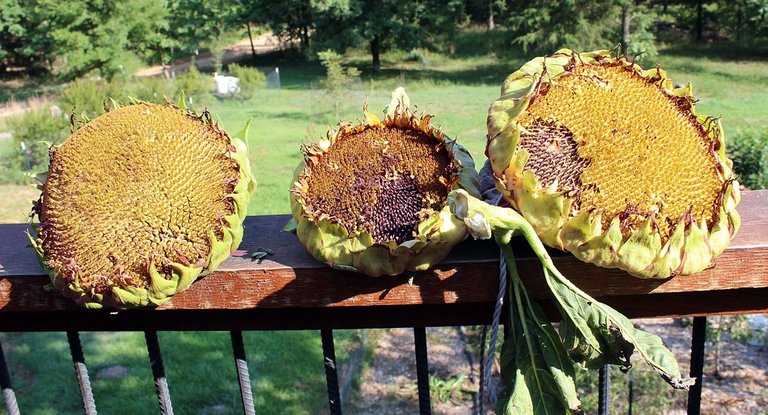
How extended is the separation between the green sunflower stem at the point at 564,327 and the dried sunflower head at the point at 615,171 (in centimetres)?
4

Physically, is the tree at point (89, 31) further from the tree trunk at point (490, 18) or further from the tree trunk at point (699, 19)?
the tree trunk at point (699, 19)

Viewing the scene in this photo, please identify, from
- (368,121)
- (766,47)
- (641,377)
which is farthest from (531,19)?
(368,121)

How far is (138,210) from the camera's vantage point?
0.91 metres

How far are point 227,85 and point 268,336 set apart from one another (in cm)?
1684

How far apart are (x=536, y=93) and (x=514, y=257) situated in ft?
0.70

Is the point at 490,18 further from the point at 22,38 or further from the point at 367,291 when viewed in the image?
the point at 367,291

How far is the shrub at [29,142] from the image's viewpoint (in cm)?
1119

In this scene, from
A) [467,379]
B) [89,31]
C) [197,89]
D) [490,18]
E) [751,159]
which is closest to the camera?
[467,379]

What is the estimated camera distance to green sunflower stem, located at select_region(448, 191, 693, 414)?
0.79 m

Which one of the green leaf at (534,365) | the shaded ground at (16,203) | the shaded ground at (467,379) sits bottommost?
the shaded ground at (467,379)

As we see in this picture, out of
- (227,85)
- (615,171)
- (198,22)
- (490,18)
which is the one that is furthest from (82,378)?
(490,18)

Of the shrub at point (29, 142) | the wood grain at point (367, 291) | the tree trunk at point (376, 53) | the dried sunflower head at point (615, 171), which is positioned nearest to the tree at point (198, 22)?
the tree trunk at point (376, 53)

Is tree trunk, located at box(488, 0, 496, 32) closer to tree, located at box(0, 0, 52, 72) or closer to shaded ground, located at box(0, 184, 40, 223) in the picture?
tree, located at box(0, 0, 52, 72)

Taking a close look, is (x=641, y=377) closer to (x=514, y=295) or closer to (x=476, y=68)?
(x=514, y=295)
